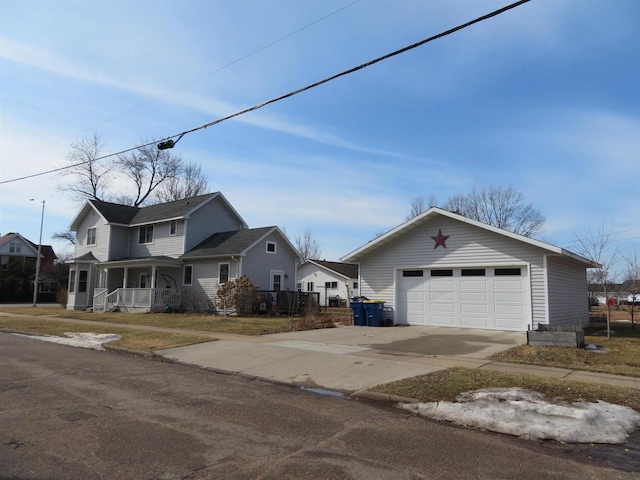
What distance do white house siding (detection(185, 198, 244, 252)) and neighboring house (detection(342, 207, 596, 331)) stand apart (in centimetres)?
1377

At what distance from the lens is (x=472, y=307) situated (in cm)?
1745

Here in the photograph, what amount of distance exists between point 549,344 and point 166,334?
39.2 ft

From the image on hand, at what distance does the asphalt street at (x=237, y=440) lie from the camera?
443cm

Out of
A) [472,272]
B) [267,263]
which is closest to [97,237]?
[267,263]

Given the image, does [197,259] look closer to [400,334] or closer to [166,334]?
[166,334]

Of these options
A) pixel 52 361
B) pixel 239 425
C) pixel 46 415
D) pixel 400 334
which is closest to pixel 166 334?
pixel 52 361

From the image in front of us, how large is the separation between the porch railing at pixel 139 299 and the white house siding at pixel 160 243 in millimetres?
2896

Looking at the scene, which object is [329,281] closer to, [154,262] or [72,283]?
[154,262]

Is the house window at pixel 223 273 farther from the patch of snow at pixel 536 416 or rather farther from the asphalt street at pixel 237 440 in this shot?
the patch of snow at pixel 536 416

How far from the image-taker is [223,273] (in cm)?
2742

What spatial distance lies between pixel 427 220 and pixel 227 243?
557 inches

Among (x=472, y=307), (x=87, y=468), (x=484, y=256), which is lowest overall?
(x=87, y=468)

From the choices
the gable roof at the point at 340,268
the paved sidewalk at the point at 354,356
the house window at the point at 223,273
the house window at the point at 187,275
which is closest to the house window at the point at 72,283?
the house window at the point at 187,275

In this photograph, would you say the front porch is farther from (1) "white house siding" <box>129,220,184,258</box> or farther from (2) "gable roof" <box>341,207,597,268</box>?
(2) "gable roof" <box>341,207,597,268</box>
